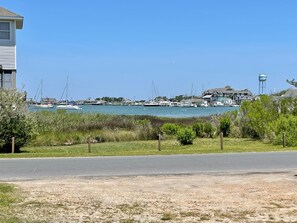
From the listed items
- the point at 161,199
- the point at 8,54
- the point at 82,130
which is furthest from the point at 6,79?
the point at 161,199

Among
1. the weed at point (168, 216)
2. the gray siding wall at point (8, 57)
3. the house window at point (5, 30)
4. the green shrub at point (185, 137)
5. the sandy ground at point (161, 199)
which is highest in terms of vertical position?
the house window at point (5, 30)

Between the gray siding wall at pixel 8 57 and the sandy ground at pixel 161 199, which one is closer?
the sandy ground at pixel 161 199

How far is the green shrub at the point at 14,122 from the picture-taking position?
25.9 metres

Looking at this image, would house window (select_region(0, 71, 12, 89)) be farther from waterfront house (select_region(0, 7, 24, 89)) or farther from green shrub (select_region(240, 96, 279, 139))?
green shrub (select_region(240, 96, 279, 139))

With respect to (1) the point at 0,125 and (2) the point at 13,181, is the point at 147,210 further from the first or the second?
(1) the point at 0,125

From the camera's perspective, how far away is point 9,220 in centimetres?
880

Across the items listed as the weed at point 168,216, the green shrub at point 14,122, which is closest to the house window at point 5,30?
the green shrub at point 14,122

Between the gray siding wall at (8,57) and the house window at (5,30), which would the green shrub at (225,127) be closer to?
the gray siding wall at (8,57)

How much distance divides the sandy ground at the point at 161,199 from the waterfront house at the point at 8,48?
58.4 ft

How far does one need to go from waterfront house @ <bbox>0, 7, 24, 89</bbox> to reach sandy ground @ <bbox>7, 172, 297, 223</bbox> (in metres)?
17.8

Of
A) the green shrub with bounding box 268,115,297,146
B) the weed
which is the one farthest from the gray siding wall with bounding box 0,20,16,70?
the weed

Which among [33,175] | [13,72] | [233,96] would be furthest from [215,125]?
[233,96]

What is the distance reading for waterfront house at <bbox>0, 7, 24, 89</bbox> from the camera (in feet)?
98.4

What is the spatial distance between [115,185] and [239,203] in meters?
3.76
